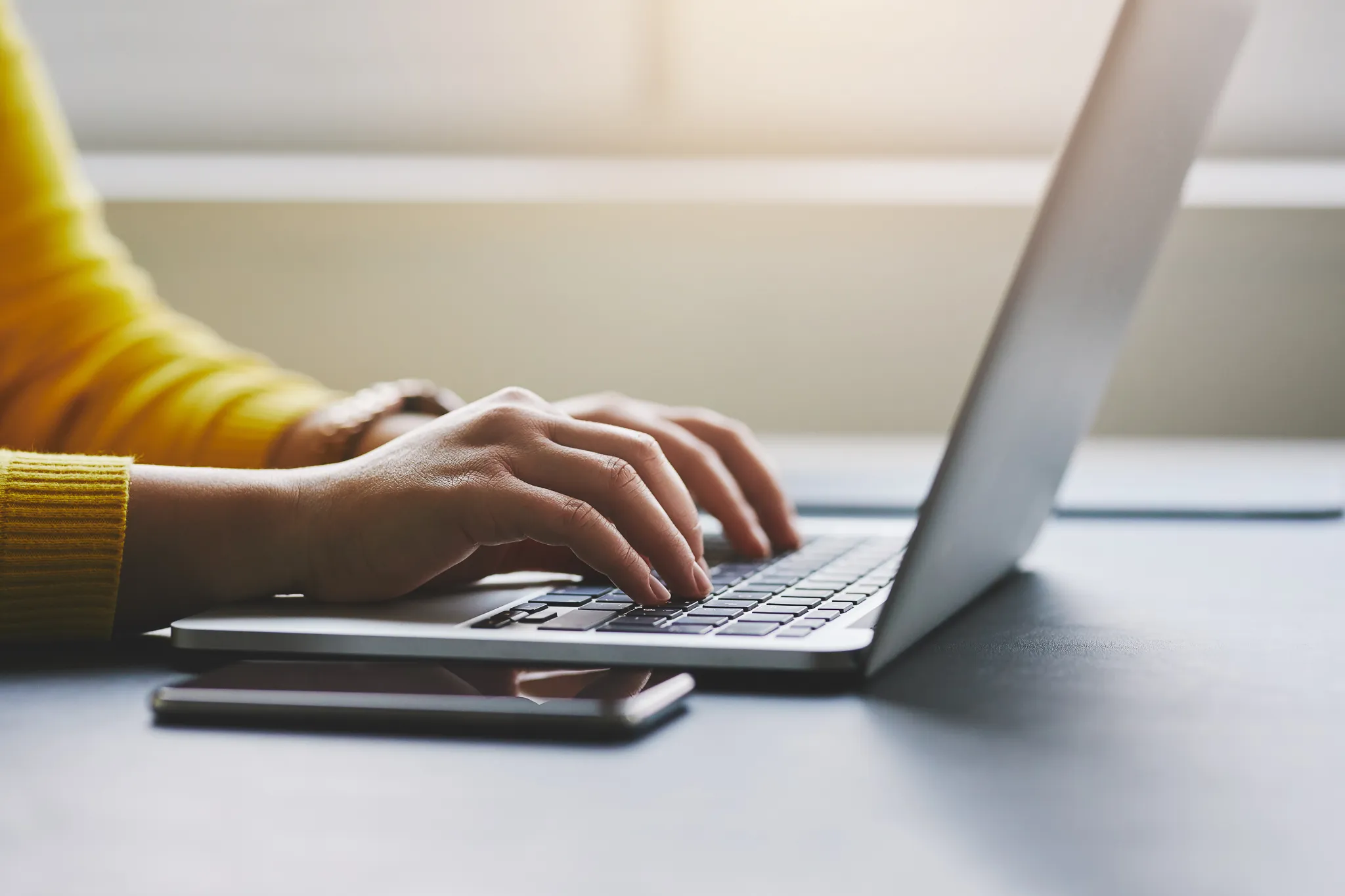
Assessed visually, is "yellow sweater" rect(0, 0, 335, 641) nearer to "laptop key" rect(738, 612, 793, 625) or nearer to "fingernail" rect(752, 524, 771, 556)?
"fingernail" rect(752, 524, 771, 556)

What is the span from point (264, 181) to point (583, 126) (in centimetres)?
40

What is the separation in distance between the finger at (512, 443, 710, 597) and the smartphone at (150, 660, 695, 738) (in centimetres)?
9

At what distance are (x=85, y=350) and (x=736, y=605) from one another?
2.13 ft

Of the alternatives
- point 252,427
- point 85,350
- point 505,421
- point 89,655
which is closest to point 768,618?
point 505,421

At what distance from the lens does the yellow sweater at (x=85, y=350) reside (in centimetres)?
85

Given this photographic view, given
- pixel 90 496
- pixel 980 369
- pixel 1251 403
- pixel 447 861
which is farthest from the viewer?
pixel 1251 403

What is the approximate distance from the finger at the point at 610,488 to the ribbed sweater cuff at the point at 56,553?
165 millimetres

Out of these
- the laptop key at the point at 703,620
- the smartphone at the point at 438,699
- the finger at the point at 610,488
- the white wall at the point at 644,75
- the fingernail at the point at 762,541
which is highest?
the white wall at the point at 644,75

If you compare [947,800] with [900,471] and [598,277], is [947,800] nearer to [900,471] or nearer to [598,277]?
[900,471]

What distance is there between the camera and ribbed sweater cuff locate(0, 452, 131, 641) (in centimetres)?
48

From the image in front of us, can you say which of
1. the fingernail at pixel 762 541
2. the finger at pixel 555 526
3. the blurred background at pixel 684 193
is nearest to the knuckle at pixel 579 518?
the finger at pixel 555 526

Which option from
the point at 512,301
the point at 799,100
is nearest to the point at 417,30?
the point at 512,301

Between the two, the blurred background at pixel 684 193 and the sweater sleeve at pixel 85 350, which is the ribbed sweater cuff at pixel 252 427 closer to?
the sweater sleeve at pixel 85 350

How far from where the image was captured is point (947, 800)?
1.00ft
